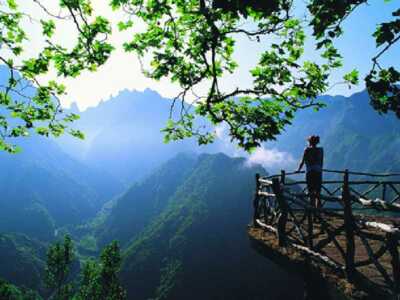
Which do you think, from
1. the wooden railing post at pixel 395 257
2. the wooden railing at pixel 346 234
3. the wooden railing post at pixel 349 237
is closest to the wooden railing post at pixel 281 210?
the wooden railing at pixel 346 234

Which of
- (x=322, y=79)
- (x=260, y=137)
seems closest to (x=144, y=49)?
(x=260, y=137)

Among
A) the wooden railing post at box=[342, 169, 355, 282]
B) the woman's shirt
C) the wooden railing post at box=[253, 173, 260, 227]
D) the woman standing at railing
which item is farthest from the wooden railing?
the woman's shirt

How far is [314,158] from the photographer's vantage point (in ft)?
34.7

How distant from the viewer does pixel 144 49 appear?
764cm

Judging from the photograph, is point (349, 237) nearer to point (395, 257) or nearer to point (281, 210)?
point (395, 257)

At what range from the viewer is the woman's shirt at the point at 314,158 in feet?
34.6

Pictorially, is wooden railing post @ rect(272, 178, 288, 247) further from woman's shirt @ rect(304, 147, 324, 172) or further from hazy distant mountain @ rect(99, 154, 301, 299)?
hazy distant mountain @ rect(99, 154, 301, 299)

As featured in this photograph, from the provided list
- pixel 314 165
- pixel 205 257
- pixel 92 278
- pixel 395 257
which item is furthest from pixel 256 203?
pixel 205 257

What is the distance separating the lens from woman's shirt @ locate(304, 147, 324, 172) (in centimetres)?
1054

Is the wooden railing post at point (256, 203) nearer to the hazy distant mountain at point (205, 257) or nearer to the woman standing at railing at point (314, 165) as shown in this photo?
the woman standing at railing at point (314, 165)

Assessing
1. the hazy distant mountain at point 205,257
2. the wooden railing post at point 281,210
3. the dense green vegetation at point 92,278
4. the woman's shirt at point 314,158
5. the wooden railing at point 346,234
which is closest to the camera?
the wooden railing at point 346,234

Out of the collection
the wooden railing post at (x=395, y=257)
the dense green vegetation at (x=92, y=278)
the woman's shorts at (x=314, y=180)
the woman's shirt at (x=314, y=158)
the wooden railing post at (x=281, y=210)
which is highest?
the woman's shirt at (x=314, y=158)

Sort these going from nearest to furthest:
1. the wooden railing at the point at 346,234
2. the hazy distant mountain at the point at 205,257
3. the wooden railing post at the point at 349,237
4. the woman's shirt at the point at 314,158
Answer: the wooden railing at the point at 346,234, the wooden railing post at the point at 349,237, the woman's shirt at the point at 314,158, the hazy distant mountain at the point at 205,257

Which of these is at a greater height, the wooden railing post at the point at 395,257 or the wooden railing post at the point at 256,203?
the wooden railing post at the point at 256,203
